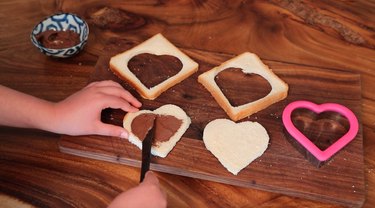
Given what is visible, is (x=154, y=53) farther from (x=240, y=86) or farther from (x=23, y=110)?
(x=23, y=110)

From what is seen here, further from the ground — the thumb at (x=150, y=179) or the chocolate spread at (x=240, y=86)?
the chocolate spread at (x=240, y=86)

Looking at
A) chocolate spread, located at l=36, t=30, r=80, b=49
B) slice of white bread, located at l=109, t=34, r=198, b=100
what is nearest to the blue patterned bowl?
chocolate spread, located at l=36, t=30, r=80, b=49

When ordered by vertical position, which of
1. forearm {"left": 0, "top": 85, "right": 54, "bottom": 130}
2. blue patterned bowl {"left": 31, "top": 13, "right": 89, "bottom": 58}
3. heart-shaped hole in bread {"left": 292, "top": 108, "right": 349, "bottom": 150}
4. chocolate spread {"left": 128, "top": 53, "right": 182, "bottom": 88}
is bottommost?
forearm {"left": 0, "top": 85, "right": 54, "bottom": 130}

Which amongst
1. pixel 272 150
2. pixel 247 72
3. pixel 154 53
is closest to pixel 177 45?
pixel 154 53

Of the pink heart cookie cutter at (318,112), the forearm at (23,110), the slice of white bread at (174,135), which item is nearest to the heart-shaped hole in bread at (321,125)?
the pink heart cookie cutter at (318,112)

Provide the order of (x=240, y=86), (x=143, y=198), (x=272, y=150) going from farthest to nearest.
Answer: (x=240, y=86) → (x=272, y=150) → (x=143, y=198)

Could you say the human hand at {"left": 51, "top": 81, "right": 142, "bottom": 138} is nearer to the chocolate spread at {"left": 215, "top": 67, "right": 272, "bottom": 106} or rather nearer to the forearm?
the forearm

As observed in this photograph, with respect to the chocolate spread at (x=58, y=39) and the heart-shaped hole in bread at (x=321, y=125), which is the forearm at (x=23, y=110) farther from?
the heart-shaped hole in bread at (x=321, y=125)
